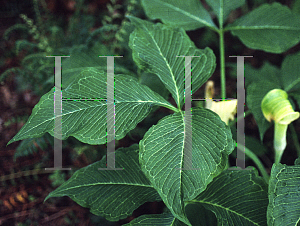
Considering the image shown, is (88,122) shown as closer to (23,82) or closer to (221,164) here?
(221,164)

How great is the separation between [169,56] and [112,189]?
476mm

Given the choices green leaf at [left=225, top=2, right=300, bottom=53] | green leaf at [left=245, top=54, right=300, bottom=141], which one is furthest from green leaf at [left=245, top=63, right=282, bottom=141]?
green leaf at [left=225, top=2, right=300, bottom=53]

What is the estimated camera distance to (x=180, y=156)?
655 millimetres

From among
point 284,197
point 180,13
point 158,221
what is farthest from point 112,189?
point 180,13

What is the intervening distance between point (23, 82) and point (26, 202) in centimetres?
71

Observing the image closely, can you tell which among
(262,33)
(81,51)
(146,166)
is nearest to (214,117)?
(146,166)

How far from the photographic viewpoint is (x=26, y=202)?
1374 millimetres

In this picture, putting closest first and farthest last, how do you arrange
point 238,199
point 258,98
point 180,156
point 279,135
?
point 180,156 → point 238,199 → point 279,135 → point 258,98

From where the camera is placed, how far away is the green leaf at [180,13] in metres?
1.11

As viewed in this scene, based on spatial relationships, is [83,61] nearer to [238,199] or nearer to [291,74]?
[238,199]

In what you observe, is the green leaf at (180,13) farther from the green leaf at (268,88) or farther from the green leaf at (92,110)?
the green leaf at (92,110)

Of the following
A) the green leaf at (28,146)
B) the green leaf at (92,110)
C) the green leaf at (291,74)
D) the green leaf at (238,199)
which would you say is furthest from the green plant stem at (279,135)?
the green leaf at (28,146)

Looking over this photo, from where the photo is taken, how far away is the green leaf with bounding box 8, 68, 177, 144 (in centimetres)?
68

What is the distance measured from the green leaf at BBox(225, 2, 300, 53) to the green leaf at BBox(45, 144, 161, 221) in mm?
716
